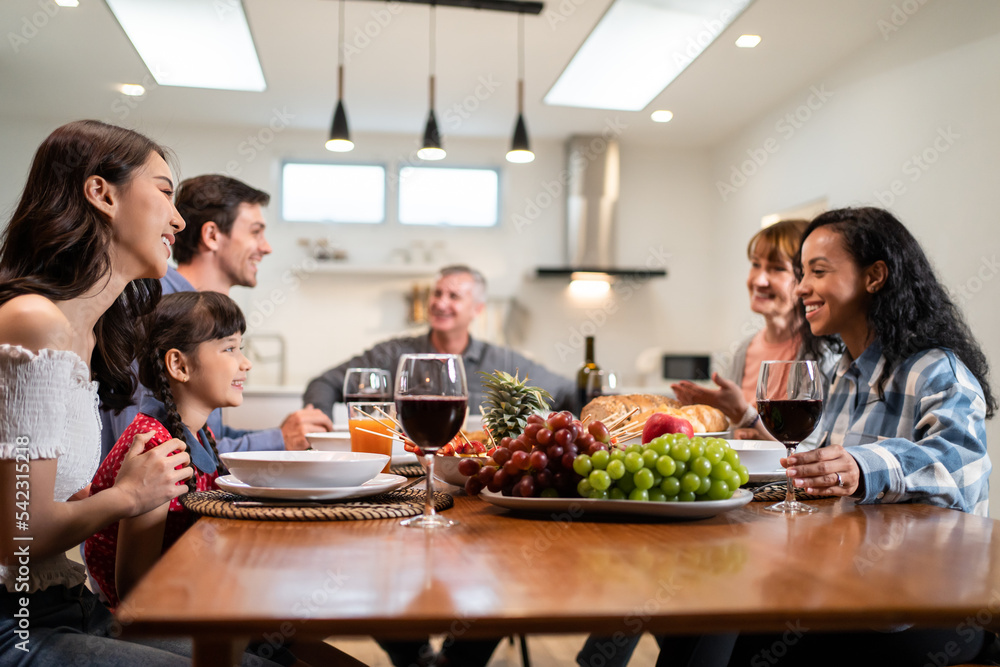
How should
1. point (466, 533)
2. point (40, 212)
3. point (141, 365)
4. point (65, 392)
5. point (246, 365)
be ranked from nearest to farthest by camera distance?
point (466, 533)
point (65, 392)
point (40, 212)
point (141, 365)
point (246, 365)

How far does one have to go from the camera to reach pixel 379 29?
423 cm

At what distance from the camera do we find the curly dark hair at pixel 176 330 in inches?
63.1

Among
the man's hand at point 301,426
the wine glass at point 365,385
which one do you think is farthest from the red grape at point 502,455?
the man's hand at point 301,426

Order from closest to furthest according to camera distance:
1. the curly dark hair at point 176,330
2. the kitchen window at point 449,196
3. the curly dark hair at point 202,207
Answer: the curly dark hair at point 176,330, the curly dark hair at point 202,207, the kitchen window at point 449,196

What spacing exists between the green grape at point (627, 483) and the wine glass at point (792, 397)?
0.31m

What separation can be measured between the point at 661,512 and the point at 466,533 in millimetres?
252

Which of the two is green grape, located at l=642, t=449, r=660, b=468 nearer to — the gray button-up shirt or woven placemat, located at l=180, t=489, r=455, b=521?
woven placemat, located at l=180, t=489, r=455, b=521

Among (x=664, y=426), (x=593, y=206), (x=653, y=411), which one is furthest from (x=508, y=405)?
(x=593, y=206)

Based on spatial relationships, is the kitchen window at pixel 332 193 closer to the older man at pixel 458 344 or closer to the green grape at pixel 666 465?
the older man at pixel 458 344

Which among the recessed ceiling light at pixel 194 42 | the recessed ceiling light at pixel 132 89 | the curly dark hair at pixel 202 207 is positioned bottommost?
the curly dark hair at pixel 202 207

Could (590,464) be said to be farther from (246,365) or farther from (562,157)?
(562,157)

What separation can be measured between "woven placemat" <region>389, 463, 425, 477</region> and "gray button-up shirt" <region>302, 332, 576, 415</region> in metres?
1.52

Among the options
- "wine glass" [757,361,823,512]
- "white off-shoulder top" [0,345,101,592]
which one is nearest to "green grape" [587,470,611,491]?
"wine glass" [757,361,823,512]

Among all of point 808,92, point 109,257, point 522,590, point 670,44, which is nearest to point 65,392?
point 109,257
